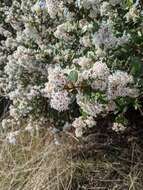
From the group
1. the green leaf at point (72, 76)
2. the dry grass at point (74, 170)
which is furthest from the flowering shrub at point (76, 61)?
the dry grass at point (74, 170)

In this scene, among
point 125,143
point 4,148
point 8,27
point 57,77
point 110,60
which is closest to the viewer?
point 57,77

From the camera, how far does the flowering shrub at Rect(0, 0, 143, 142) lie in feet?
8.39

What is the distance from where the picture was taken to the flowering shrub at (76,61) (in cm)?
256

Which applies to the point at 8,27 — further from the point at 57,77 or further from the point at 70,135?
the point at 57,77

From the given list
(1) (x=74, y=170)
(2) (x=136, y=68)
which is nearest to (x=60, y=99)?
(2) (x=136, y=68)

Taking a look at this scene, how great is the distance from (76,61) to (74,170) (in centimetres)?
82

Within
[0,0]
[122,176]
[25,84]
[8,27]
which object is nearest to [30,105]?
[25,84]

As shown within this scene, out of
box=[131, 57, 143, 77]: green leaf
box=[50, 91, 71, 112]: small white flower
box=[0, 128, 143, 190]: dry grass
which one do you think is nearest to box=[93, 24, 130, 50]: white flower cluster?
box=[131, 57, 143, 77]: green leaf

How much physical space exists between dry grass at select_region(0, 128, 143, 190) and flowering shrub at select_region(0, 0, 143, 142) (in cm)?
24

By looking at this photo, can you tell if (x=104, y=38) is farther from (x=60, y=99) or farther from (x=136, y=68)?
(x=60, y=99)

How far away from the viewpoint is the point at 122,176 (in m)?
3.66

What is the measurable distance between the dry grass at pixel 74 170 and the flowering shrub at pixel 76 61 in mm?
242

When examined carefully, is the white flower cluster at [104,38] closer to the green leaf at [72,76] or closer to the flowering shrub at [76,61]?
the flowering shrub at [76,61]

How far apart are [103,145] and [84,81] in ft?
4.85
